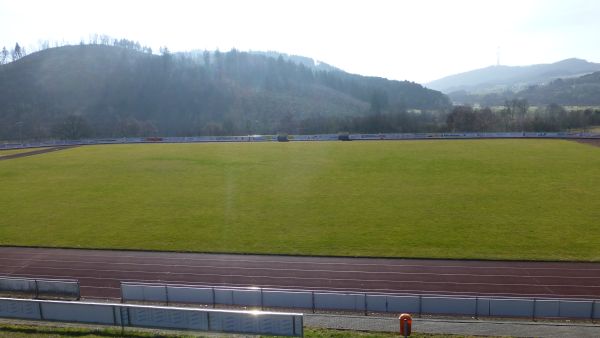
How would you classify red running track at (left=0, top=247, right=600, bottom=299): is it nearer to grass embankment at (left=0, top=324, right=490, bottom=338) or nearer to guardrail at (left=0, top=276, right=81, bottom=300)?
guardrail at (left=0, top=276, right=81, bottom=300)

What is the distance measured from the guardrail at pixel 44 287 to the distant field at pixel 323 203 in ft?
27.5

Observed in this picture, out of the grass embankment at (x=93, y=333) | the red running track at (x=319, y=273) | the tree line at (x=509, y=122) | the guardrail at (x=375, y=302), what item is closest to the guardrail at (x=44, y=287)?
the red running track at (x=319, y=273)

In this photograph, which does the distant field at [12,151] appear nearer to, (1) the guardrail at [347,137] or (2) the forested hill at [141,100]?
(1) the guardrail at [347,137]

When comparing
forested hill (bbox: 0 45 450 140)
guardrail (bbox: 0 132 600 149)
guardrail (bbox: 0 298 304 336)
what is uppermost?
forested hill (bbox: 0 45 450 140)

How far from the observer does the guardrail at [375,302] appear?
16734 millimetres

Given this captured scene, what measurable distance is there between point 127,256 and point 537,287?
24.2 metres

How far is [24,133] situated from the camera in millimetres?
133875

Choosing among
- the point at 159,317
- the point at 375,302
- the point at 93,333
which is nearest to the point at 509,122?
the point at 375,302

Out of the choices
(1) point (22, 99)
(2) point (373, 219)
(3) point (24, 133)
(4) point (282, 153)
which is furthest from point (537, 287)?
(1) point (22, 99)

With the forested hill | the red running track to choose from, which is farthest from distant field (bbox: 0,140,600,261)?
the forested hill

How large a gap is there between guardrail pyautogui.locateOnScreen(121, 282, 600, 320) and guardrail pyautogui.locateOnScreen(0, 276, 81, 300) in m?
2.83

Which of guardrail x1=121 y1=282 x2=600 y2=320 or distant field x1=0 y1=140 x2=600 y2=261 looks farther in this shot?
distant field x1=0 y1=140 x2=600 y2=261

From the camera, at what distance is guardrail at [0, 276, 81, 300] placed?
20453 millimetres

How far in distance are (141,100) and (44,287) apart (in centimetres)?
15758
